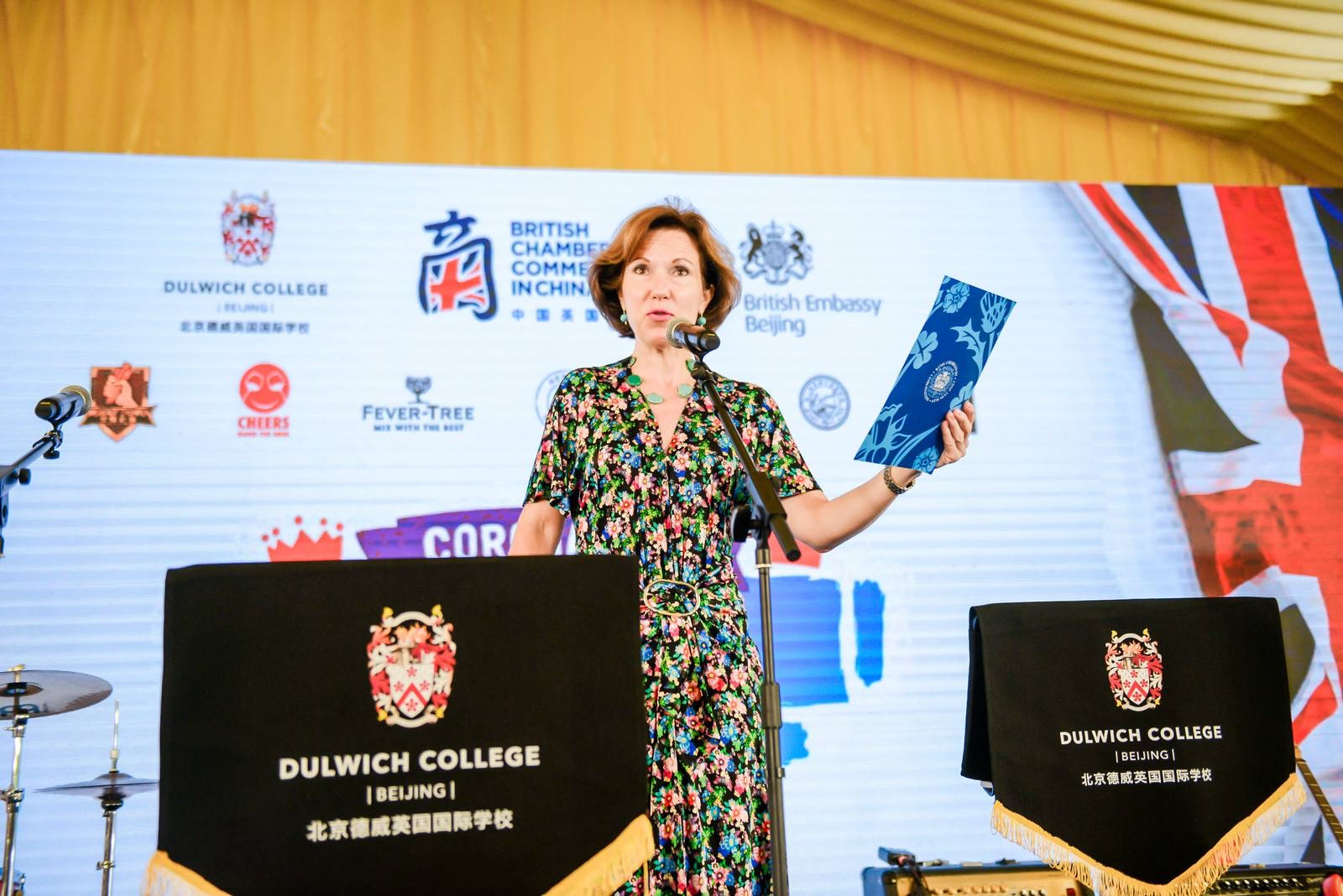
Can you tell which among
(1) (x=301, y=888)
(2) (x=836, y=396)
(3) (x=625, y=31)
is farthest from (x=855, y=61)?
(1) (x=301, y=888)

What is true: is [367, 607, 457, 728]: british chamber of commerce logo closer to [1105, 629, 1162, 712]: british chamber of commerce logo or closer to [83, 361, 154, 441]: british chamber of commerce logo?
[1105, 629, 1162, 712]: british chamber of commerce logo

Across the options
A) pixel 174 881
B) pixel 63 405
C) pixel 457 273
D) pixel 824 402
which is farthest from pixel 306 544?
pixel 174 881

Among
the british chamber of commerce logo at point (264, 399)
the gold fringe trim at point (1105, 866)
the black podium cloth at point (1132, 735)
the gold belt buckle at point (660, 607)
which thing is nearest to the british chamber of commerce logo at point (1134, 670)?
the black podium cloth at point (1132, 735)

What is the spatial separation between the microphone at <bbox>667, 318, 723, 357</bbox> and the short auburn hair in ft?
1.60

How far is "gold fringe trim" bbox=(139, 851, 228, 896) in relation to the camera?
1.25 m

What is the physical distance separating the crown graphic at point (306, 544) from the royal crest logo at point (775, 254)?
5.52 ft

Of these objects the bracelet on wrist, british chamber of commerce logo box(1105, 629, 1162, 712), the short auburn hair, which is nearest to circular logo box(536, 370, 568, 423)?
the short auburn hair

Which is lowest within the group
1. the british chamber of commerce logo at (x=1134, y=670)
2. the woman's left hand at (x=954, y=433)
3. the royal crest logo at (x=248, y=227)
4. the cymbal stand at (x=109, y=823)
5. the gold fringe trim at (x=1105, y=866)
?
the cymbal stand at (x=109, y=823)

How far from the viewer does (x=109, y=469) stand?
12.0 feet

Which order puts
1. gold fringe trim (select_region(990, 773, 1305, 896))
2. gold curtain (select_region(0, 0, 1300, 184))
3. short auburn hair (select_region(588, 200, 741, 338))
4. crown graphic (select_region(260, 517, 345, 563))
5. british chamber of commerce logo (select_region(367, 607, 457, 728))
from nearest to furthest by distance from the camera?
british chamber of commerce logo (select_region(367, 607, 457, 728)) < gold fringe trim (select_region(990, 773, 1305, 896)) < short auburn hair (select_region(588, 200, 741, 338)) < crown graphic (select_region(260, 517, 345, 563)) < gold curtain (select_region(0, 0, 1300, 184))

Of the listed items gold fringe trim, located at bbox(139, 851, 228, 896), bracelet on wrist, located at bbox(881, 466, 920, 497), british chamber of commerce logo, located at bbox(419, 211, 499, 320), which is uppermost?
british chamber of commerce logo, located at bbox(419, 211, 499, 320)

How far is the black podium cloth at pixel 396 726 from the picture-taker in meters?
1.29

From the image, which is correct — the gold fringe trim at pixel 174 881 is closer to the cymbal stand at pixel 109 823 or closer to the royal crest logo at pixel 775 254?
the cymbal stand at pixel 109 823

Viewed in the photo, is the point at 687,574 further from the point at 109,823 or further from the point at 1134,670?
the point at 109,823
